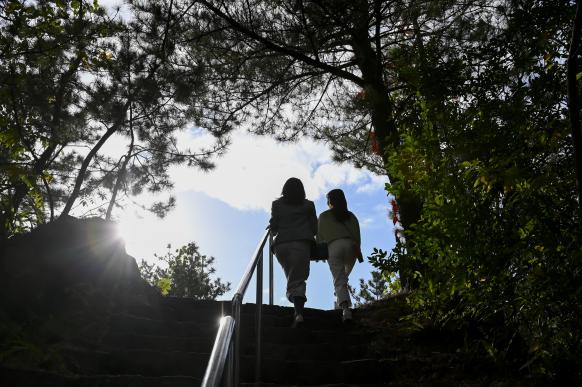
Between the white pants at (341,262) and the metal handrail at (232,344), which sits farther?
the white pants at (341,262)

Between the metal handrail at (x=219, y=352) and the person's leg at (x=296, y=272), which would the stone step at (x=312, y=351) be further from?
the metal handrail at (x=219, y=352)

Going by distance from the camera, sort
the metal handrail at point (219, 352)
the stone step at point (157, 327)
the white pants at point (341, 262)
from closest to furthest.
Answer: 1. the metal handrail at point (219, 352)
2. the stone step at point (157, 327)
3. the white pants at point (341, 262)

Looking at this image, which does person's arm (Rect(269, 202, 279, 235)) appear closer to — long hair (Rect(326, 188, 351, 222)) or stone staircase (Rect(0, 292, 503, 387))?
long hair (Rect(326, 188, 351, 222))

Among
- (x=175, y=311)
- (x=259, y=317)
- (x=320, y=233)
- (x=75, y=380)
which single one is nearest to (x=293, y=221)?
(x=320, y=233)

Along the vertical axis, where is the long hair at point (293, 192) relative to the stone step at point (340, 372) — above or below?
above

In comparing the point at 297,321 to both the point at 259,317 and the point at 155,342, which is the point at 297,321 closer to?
the point at 259,317

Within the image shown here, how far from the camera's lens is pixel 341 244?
501cm

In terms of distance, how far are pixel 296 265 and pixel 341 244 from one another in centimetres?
66

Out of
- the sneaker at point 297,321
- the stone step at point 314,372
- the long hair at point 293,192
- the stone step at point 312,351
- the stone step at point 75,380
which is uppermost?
the long hair at point 293,192

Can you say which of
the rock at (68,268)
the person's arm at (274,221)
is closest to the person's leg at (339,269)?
the person's arm at (274,221)

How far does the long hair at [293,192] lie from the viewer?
4.81m

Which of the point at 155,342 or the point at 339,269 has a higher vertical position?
the point at 339,269

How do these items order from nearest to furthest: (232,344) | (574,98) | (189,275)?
(574,98) < (232,344) < (189,275)

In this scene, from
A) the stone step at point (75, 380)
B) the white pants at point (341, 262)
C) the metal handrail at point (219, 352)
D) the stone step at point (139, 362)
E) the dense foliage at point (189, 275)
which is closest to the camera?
the metal handrail at point (219, 352)
